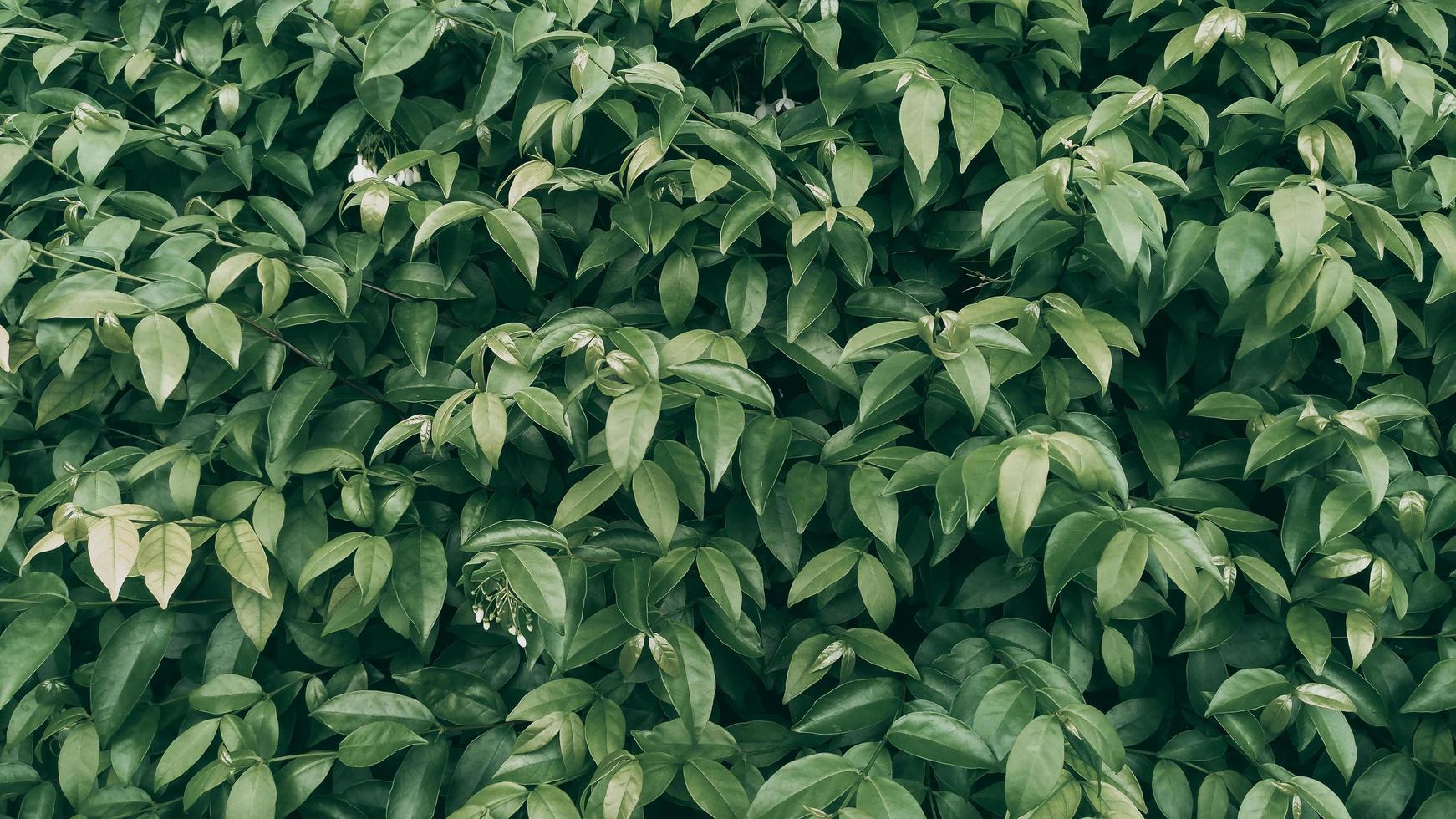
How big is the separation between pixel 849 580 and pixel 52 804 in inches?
45.0

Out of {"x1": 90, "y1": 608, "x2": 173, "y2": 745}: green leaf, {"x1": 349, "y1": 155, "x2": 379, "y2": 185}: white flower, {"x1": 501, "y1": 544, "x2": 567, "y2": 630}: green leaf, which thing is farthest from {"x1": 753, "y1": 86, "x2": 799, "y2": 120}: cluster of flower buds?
{"x1": 90, "y1": 608, "x2": 173, "y2": 745}: green leaf

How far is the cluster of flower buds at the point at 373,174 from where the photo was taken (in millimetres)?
1619

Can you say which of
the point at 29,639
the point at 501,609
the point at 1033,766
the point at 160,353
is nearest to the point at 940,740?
the point at 1033,766

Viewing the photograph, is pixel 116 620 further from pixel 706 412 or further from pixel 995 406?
pixel 995 406

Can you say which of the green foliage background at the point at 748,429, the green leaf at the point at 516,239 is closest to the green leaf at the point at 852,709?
the green foliage background at the point at 748,429

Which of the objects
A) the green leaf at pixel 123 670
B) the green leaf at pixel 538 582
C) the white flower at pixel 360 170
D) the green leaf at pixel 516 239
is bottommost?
the green leaf at pixel 123 670

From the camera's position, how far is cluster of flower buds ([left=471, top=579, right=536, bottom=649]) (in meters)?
1.39

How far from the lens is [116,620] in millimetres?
1544

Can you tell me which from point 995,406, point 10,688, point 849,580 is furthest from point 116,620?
point 995,406

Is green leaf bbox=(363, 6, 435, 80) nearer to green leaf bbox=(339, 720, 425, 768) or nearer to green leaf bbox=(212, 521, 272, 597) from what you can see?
green leaf bbox=(212, 521, 272, 597)

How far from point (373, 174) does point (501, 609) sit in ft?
2.22

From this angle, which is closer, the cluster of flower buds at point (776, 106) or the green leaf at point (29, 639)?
the green leaf at point (29, 639)

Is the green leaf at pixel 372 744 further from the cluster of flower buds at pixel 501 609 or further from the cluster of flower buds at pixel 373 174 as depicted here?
the cluster of flower buds at pixel 373 174

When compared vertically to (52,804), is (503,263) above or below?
above
